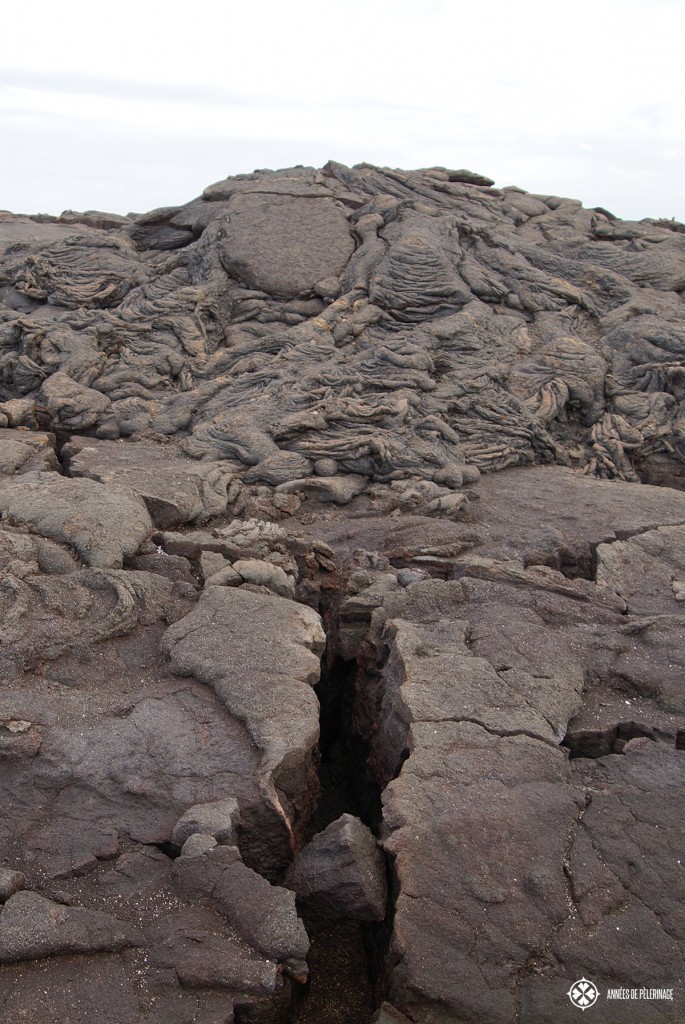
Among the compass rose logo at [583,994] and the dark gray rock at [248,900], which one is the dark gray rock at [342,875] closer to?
the dark gray rock at [248,900]

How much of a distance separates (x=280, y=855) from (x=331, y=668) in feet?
5.73

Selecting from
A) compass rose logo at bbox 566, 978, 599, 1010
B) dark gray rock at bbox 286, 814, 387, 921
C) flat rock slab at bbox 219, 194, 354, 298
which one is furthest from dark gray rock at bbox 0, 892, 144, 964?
flat rock slab at bbox 219, 194, 354, 298

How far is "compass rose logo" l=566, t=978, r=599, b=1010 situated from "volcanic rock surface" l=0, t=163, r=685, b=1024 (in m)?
0.04

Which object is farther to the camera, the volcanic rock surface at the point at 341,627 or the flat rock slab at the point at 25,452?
the flat rock slab at the point at 25,452

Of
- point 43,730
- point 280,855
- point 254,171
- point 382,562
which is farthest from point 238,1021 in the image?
point 254,171

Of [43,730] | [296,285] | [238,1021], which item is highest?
[296,285]

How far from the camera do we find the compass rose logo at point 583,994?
3.71m

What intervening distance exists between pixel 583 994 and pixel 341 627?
2723 millimetres

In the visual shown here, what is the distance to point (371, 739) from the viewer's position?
5.36 m

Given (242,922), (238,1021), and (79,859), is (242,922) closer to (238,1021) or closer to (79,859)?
(238,1021)

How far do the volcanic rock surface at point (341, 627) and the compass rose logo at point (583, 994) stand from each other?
1.5 inches

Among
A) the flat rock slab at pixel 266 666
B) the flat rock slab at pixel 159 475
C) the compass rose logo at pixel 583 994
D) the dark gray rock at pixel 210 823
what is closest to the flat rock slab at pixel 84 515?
the flat rock slab at pixel 159 475

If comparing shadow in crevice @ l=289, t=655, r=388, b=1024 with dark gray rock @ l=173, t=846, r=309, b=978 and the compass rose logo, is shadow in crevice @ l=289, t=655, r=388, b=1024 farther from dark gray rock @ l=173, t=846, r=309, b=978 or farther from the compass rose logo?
the compass rose logo

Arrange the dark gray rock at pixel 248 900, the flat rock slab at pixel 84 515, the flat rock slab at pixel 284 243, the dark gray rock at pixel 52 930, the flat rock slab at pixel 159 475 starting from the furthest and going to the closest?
1. the flat rock slab at pixel 284 243
2. the flat rock slab at pixel 159 475
3. the flat rock slab at pixel 84 515
4. the dark gray rock at pixel 248 900
5. the dark gray rock at pixel 52 930
